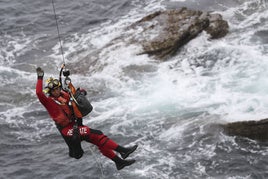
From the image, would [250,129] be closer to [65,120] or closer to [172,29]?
[65,120]

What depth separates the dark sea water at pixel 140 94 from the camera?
41.1 ft

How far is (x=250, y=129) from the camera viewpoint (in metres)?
12.8

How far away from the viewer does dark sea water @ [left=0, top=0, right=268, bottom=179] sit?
12.5m

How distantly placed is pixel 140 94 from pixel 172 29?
3.85 meters

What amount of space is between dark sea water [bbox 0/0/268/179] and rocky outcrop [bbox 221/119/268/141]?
0.20 metres

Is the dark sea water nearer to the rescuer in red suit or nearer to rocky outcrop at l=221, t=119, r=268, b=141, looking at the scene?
rocky outcrop at l=221, t=119, r=268, b=141

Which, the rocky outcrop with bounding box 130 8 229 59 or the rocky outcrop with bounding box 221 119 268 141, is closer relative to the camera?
the rocky outcrop with bounding box 221 119 268 141

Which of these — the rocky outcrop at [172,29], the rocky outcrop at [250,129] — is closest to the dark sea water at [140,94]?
the rocky outcrop at [250,129]

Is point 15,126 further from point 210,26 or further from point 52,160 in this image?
point 210,26

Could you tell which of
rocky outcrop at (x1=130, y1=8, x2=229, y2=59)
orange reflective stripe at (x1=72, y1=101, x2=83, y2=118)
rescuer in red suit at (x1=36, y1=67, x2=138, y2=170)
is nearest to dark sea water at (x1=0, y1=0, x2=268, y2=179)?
rocky outcrop at (x1=130, y1=8, x2=229, y2=59)

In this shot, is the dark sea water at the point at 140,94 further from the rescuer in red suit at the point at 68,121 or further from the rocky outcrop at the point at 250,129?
the rescuer in red suit at the point at 68,121

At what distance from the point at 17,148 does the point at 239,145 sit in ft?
20.0

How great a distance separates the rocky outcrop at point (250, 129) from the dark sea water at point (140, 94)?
0.20m

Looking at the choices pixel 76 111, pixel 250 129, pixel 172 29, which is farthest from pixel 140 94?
pixel 76 111
